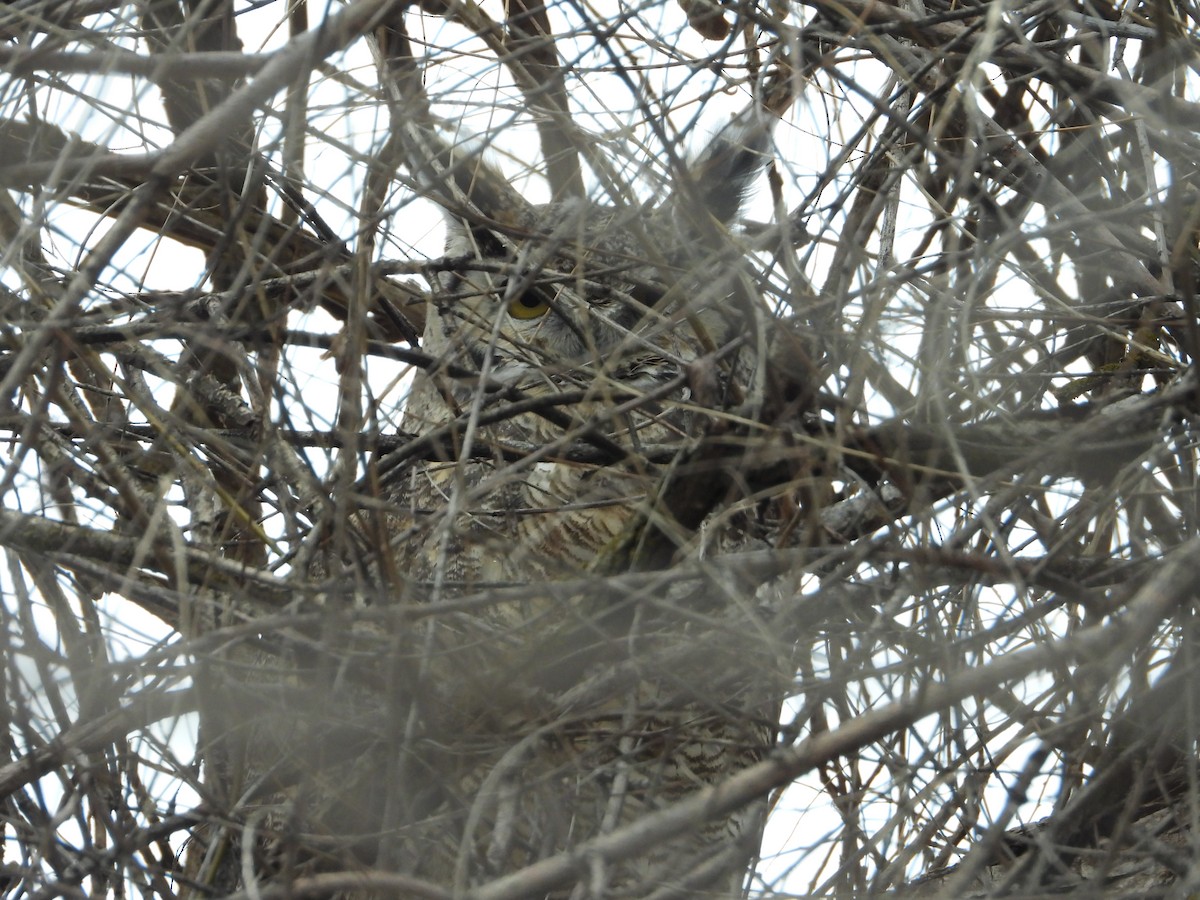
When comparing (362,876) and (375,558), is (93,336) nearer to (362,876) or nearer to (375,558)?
(375,558)

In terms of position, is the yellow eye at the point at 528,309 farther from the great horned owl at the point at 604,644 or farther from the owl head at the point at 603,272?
the great horned owl at the point at 604,644

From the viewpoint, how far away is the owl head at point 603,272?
170 centimetres

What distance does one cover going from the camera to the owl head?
66.7 inches

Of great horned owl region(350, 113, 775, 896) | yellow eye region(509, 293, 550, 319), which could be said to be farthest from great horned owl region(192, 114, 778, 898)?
yellow eye region(509, 293, 550, 319)

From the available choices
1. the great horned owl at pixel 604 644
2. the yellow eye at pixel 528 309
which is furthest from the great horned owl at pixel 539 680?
the yellow eye at pixel 528 309

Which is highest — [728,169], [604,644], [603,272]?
[728,169]

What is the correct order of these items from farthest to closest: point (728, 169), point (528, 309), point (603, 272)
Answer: point (528, 309) < point (728, 169) < point (603, 272)

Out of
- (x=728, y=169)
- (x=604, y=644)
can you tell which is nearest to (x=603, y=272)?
(x=604, y=644)

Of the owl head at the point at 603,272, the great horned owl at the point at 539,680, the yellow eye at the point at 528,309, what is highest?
the yellow eye at the point at 528,309

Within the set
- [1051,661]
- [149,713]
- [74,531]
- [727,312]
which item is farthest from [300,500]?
[1051,661]

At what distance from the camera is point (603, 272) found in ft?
5.81

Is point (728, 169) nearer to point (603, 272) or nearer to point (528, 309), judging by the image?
point (528, 309)

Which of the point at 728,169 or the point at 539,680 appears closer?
the point at 539,680

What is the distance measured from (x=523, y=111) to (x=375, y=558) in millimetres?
630
